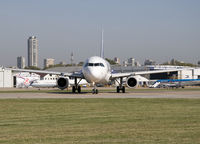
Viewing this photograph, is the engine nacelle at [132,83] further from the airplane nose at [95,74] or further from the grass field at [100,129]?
the grass field at [100,129]

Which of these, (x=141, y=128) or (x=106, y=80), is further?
(x=106, y=80)

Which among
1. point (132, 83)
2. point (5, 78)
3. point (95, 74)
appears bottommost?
point (132, 83)

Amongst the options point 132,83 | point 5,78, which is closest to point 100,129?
point 132,83

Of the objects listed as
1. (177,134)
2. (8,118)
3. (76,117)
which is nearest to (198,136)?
(177,134)

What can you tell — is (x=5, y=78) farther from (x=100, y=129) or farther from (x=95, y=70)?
(x=100, y=129)

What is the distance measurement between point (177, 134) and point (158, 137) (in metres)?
0.77

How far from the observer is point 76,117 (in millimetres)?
15688

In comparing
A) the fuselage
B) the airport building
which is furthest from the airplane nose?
the airport building

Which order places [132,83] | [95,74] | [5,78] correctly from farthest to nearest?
1. [5,78]
2. [132,83]
3. [95,74]

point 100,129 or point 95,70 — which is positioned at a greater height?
point 95,70

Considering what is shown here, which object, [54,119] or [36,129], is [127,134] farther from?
[54,119]

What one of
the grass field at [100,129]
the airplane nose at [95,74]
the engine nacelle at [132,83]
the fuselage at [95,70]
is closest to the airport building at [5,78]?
the engine nacelle at [132,83]

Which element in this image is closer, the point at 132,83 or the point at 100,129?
the point at 100,129

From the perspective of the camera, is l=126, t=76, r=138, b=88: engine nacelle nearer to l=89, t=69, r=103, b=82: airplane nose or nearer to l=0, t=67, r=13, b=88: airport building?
l=89, t=69, r=103, b=82: airplane nose
